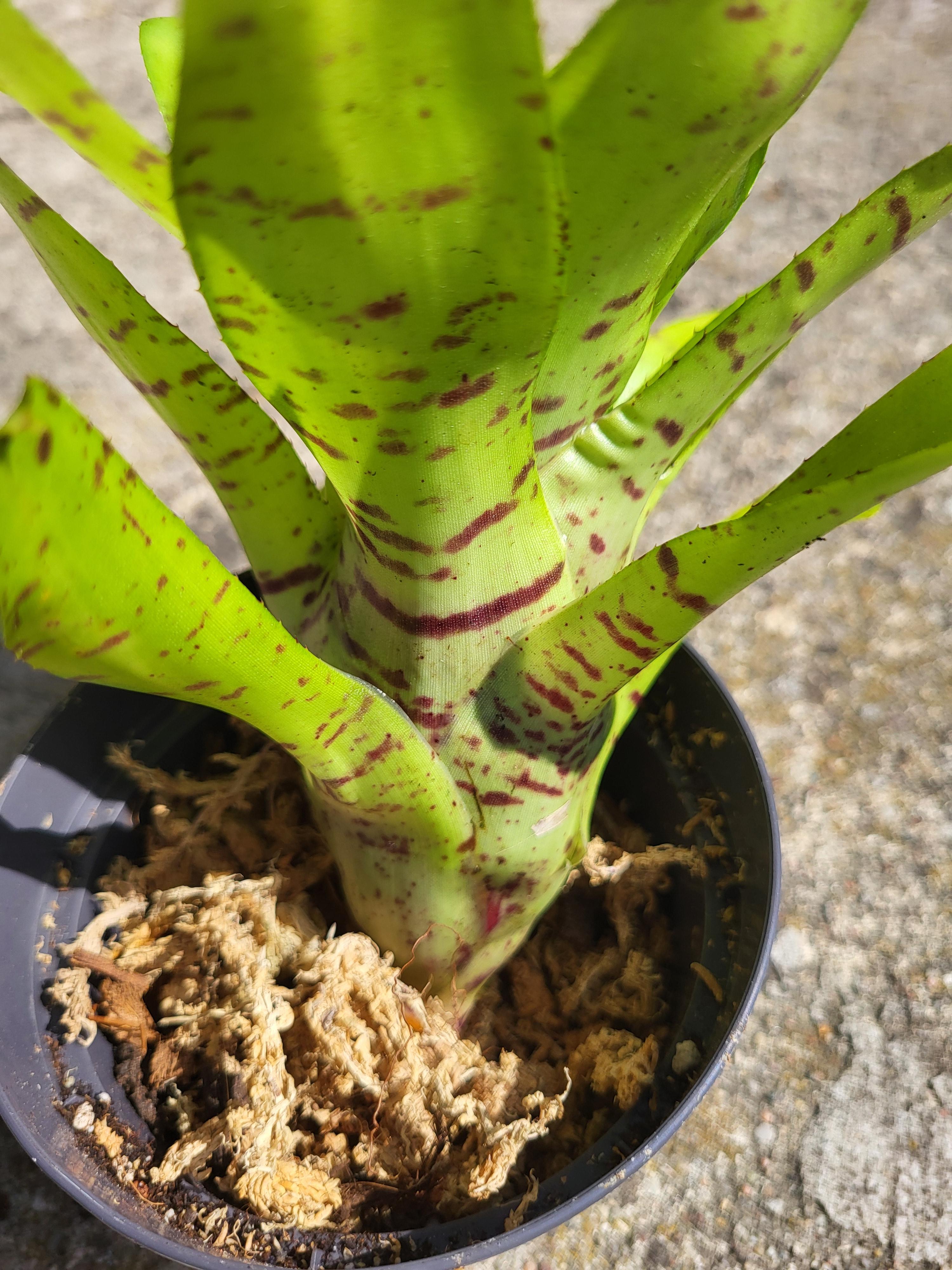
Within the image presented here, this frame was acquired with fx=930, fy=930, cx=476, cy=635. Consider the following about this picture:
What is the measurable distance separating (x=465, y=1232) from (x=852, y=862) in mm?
448

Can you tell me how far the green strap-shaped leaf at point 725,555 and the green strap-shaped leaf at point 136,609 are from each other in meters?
0.07

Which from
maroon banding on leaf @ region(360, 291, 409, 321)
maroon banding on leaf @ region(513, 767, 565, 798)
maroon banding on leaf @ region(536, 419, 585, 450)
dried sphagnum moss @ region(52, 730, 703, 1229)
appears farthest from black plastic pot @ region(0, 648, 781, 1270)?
maroon banding on leaf @ region(360, 291, 409, 321)

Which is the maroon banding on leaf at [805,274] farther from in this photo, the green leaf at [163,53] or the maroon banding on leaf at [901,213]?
the green leaf at [163,53]

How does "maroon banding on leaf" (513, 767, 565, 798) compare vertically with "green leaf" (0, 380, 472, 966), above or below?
below

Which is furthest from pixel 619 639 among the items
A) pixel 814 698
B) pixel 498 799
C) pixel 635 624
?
pixel 814 698

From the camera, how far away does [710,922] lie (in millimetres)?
527

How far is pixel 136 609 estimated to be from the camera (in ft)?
0.84

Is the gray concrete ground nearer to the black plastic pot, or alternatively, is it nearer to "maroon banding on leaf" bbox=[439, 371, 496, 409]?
the black plastic pot

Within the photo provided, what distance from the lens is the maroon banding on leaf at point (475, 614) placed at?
0.37 metres

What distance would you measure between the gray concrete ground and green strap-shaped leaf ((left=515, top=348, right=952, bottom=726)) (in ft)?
1.33

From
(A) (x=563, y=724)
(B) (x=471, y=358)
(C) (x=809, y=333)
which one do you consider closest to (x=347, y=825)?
(A) (x=563, y=724)

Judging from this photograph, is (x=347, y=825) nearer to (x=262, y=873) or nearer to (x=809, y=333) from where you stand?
(x=262, y=873)

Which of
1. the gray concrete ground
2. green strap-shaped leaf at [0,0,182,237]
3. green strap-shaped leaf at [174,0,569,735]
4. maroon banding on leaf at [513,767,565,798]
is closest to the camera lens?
green strap-shaped leaf at [174,0,569,735]

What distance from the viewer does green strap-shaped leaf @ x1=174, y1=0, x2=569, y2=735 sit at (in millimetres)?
194
